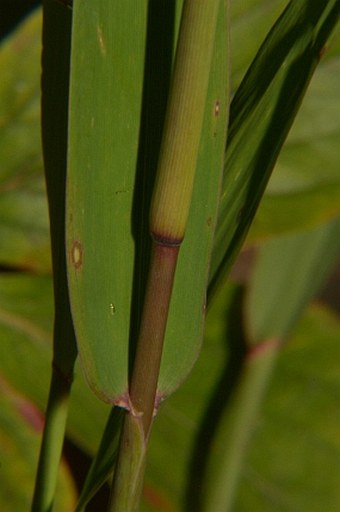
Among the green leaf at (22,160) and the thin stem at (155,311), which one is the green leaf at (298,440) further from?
the thin stem at (155,311)

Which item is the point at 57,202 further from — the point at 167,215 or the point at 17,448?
the point at 17,448

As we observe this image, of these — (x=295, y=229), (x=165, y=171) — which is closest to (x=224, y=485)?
(x=295, y=229)

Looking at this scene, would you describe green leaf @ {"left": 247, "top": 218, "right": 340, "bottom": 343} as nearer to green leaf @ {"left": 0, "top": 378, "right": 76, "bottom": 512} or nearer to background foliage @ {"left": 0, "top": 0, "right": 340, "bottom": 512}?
background foliage @ {"left": 0, "top": 0, "right": 340, "bottom": 512}

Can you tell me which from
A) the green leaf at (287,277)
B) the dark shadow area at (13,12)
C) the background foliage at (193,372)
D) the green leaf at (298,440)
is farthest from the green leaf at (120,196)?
the dark shadow area at (13,12)

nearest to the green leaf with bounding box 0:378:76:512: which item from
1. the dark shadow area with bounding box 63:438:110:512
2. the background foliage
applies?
the background foliage

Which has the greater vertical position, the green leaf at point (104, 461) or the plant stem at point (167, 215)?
the plant stem at point (167, 215)

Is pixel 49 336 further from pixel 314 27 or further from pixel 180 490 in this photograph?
pixel 314 27

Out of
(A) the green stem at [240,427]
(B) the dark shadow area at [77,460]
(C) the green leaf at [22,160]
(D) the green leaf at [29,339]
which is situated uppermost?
(C) the green leaf at [22,160]
